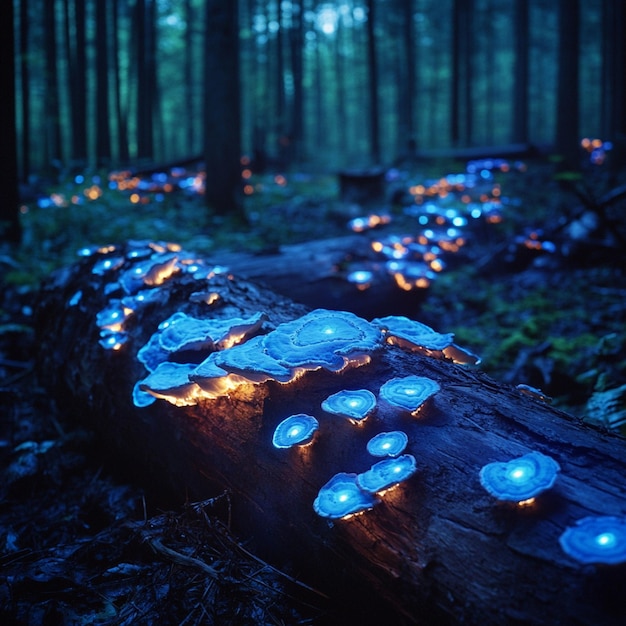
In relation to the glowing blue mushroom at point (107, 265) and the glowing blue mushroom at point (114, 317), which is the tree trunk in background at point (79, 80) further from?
the glowing blue mushroom at point (114, 317)

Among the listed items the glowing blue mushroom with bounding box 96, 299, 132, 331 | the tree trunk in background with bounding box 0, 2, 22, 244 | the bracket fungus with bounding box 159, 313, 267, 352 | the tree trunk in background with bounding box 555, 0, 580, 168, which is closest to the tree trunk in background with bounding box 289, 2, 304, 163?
the tree trunk in background with bounding box 555, 0, 580, 168

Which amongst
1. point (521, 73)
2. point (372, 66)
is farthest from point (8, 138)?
point (521, 73)

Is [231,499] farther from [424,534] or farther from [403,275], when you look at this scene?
[403,275]

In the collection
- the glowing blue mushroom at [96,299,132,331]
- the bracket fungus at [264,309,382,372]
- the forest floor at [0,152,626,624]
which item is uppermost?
the bracket fungus at [264,309,382,372]

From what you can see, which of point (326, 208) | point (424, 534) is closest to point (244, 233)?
point (326, 208)

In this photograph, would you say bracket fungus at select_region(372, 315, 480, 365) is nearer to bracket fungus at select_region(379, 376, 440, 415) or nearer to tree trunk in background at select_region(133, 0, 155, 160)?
bracket fungus at select_region(379, 376, 440, 415)
